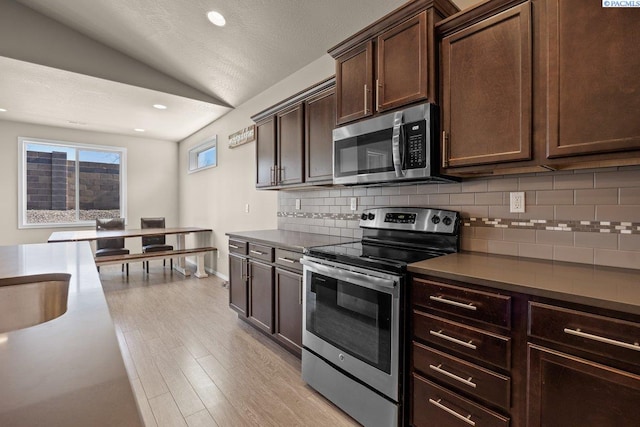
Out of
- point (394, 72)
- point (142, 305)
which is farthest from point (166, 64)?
point (394, 72)

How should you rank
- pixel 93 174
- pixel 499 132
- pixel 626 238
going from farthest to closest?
pixel 93 174
pixel 499 132
pixel 626 238

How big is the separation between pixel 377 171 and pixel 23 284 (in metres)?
1.83

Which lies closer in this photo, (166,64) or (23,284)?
(23,284)

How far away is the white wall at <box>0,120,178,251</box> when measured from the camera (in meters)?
5.22

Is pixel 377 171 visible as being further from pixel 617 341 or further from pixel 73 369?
pixel 73 369

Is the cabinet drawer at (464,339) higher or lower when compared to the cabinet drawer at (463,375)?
higher

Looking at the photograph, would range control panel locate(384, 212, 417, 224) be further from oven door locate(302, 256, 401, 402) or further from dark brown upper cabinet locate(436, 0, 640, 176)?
oven door locate(302, 256, 401, 402)

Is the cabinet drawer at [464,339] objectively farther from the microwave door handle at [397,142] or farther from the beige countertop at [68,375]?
the beige countertop at [68,375]

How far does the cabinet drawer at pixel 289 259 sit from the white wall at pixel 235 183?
124 cm

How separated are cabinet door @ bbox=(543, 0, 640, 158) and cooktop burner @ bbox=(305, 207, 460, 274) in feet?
2.38

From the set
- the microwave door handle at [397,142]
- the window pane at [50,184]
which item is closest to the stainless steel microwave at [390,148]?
the microwave door handle at [397,142]

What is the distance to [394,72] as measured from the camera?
1854 mm

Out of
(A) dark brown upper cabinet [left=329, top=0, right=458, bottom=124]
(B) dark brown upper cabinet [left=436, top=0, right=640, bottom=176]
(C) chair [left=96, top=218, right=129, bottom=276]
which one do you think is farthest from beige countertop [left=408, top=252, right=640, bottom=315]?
(C) chair [left=96, top=218, right=129, bottom=276]

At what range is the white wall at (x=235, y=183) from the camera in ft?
11.4
